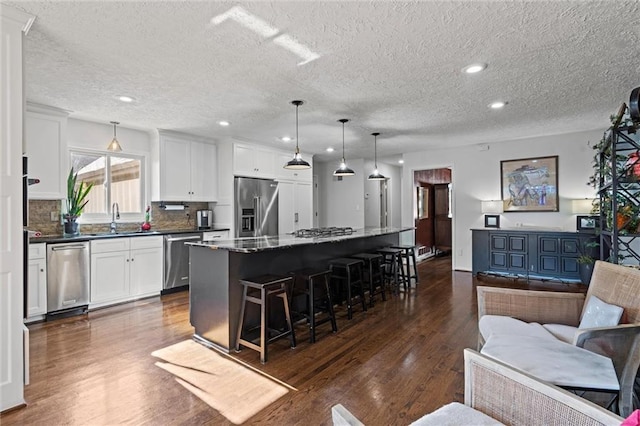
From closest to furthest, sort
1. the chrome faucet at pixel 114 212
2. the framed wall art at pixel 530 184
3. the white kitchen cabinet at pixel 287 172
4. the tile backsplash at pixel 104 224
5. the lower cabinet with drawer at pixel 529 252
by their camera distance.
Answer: the tile backsplash at pixel 104 224, the chrome faucet at pixel 114 212, the lower cabinet with drawer at pixel 529 252, the framed wall art at pixel 530 184, the white kitchen cabinet at pixel 287 172

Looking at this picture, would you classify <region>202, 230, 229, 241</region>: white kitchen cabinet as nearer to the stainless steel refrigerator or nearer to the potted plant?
the stainless steel refrigerator

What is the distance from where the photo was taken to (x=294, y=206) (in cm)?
686

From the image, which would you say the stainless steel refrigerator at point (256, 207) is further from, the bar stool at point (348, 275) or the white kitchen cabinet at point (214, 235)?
the bar stool at point (348, 275)

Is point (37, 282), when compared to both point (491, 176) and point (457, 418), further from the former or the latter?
point (491, 176)

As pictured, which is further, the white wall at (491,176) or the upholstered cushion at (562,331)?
the white wall at (491,176)

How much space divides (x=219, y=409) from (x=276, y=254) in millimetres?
1551

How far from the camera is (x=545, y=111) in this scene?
4281 mm

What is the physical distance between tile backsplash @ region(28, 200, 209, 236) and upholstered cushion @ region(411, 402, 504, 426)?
4.91 meters

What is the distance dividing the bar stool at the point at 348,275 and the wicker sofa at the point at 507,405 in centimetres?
243

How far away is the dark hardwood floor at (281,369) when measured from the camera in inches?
79.8

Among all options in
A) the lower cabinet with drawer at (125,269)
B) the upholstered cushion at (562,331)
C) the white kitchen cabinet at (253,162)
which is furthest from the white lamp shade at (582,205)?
the lower cabinet with drawer at (125,269)

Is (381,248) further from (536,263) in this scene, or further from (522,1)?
(522,1)

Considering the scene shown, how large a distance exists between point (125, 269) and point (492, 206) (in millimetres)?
5990

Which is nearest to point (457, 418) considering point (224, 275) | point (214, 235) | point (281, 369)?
point (281, 369)
